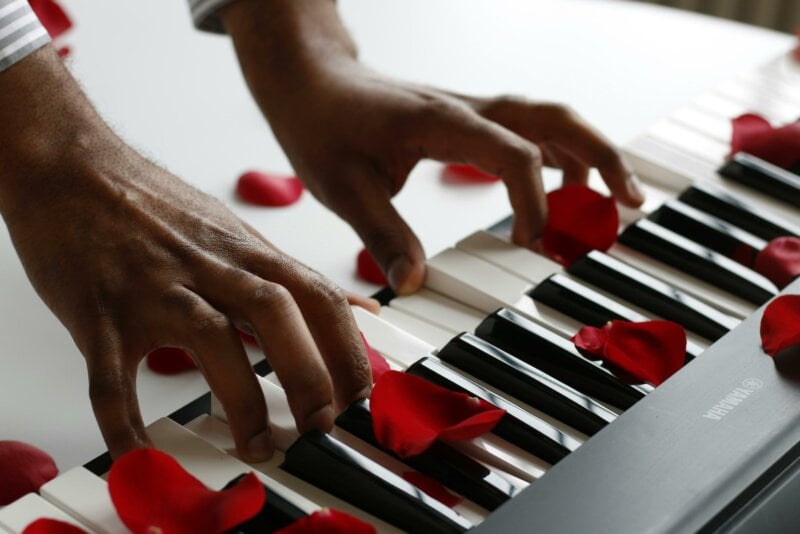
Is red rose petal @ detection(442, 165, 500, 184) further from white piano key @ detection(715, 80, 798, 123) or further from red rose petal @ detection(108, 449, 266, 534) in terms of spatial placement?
red rose petal @ detection(108, 449, 266, 534)

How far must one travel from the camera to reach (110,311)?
1161mm

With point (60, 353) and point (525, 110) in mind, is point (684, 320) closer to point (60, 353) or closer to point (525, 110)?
point (525, 110)

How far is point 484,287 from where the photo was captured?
141 centimetres

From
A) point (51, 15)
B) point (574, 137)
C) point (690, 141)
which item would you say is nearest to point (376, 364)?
point (574, 137)

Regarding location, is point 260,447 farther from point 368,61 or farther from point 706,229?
point 368,61

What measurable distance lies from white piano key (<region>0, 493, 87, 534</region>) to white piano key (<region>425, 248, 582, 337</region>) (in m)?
0.52

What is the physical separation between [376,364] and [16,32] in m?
0.50

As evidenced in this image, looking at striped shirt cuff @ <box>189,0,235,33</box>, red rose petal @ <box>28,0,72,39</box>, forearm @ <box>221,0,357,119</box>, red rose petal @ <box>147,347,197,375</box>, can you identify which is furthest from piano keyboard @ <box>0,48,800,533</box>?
red rose petal @ <box>28,0,72,39</box>

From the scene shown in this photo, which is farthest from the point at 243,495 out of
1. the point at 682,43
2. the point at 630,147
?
the point at 682,43

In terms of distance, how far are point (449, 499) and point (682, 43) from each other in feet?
4.68

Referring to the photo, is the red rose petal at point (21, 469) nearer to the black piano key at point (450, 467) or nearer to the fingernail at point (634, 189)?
the black piano key at point (450, 467)

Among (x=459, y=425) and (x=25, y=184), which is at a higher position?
(x=25, y=184)

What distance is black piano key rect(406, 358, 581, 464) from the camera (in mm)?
1165

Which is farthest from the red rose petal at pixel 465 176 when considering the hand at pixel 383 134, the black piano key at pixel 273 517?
the black piano key at pixel 273 517
